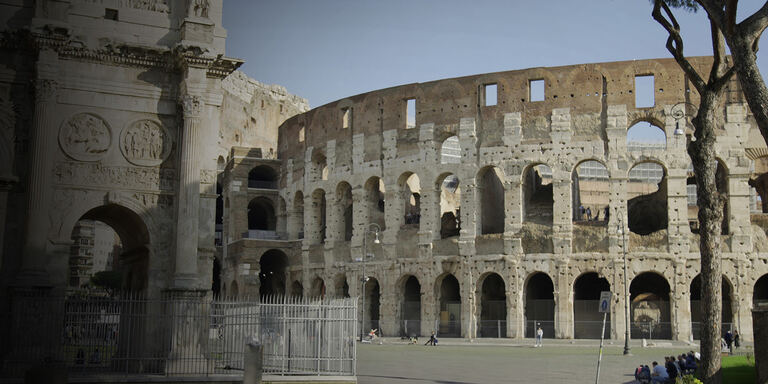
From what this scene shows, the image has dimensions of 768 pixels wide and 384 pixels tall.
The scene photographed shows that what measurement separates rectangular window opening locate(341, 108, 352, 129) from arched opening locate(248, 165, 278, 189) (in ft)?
23.2

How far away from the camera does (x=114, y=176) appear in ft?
61.2

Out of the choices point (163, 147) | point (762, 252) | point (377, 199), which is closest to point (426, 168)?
point (377, 199)

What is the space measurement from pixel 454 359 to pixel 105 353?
457 inches

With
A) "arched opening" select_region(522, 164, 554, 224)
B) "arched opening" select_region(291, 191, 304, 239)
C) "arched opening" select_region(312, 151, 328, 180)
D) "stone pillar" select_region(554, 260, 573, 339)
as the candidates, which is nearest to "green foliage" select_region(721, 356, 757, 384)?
"stone pillar" select_region(554, 260, 573, 339)

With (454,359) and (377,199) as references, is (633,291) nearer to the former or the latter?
(377,199)

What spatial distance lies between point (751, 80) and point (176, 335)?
38.9 ft

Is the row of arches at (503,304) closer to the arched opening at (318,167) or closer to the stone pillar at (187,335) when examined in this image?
the arched opening at (318,167)

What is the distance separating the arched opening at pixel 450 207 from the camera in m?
42.8

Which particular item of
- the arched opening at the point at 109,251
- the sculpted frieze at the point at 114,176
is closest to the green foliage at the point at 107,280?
the arched opening at the point at 109,251

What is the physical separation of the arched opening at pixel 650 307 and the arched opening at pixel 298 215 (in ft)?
61.3

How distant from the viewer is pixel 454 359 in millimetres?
25625

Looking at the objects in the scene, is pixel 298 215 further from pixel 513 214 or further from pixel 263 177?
pixel 513 214

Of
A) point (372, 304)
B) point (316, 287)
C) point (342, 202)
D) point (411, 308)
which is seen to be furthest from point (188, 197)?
point (316, 287)

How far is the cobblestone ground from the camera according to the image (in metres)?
19.5
